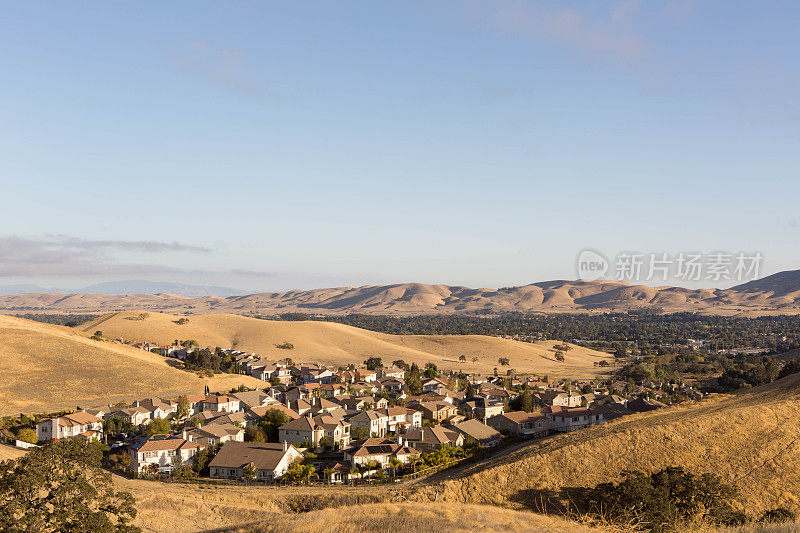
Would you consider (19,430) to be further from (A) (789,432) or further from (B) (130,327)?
(B) (130,327)

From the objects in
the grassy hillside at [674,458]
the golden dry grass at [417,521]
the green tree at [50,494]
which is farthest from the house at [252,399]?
the green tree at [50,494]

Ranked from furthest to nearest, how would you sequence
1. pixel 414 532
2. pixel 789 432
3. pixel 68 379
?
pixel 68 379 → pixel 789 432 → pixel 414 532

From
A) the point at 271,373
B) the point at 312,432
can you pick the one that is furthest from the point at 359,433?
the point at 271,373

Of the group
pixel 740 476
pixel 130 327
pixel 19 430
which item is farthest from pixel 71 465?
pixel 130 327

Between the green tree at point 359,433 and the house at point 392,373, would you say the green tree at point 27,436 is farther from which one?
the house at point 392,373

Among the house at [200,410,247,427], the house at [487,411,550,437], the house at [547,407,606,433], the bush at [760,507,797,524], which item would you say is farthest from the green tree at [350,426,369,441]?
the bush at [760,507,797,524]

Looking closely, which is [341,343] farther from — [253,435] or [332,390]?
[253,435]
